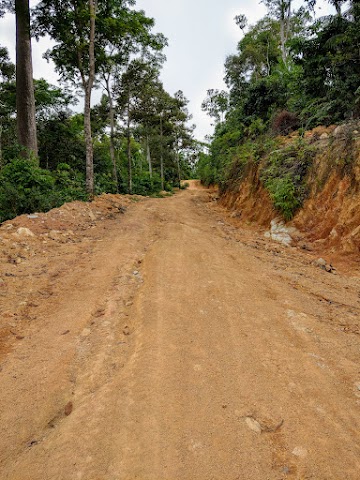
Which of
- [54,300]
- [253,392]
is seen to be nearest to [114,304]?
[54,300]

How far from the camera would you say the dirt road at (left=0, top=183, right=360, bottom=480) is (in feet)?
5.23

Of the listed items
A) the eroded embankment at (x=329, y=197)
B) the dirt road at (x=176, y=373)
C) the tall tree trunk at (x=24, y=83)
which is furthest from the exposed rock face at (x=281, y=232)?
the tall tree trunk at (x=24, y=83)

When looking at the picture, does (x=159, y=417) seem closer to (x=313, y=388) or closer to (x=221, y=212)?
(x=313, y=388)

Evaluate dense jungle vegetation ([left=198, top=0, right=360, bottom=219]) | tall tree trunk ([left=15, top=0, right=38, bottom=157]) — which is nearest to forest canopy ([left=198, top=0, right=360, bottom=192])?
dense jungle vegetation ([left=198, top=0, right=360, bottom=219])

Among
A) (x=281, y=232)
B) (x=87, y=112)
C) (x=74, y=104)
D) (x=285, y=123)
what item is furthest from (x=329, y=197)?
(x=74, y=104)

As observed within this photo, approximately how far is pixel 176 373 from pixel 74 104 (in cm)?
1748

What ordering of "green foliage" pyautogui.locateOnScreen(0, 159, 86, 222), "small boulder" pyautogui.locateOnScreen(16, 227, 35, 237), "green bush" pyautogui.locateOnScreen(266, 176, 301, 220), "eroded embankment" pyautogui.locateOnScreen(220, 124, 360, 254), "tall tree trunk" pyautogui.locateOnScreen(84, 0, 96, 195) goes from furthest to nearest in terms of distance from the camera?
"tall tree trunk" pyautogui.locateOnScreen(84, 0, 96, 195), "green bush" pyautogui.locateOnScreen(266, 176, 301, 220), "green foliage" pyautogui.locateOnScreen(0, 159, 86, 222), "eroded embankment" pyautogui.locateOnScreen(220, 124, 360, 254), "small boulder" pyautogui.locateOnScreen(16, 227, 35, 237)

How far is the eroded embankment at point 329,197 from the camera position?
5.50 metres

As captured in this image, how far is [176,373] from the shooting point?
2236 mm

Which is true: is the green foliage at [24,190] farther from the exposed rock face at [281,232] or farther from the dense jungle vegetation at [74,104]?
the exposed rock face at [281,232]

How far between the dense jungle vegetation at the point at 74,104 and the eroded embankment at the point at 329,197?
5906mm

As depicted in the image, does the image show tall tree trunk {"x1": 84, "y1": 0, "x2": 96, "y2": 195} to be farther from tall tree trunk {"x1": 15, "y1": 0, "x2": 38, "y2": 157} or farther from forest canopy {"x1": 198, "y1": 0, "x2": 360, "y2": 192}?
forest canopy {"x1": 198, "y1": 0, "x2": 360, "y2": 192}

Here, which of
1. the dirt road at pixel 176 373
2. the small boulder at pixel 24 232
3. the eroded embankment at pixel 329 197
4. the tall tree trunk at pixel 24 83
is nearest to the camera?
the dirt road at pixel 176 373

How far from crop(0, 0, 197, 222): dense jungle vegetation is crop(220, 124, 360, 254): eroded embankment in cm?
591
